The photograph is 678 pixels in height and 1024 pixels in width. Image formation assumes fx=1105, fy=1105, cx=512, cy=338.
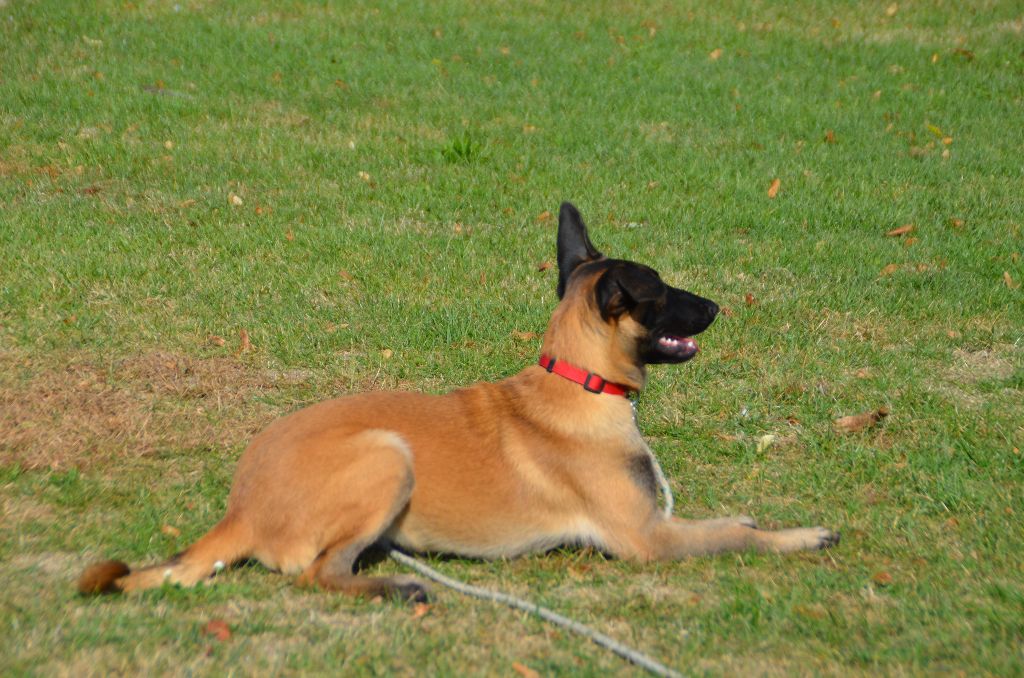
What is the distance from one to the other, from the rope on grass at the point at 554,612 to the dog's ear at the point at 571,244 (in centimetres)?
106

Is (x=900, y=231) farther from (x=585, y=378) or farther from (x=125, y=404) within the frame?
(x=125, y=404)

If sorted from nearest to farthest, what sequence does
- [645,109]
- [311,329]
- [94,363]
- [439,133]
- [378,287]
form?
[94,363]
[311,329]
[378,287]
[439,133]
[645,109]

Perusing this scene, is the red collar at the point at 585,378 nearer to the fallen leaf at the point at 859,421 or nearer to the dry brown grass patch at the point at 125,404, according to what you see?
the fallen leaf at the point at 859,421

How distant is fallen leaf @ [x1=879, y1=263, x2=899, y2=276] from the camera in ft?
28.6

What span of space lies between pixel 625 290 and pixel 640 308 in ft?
0.53

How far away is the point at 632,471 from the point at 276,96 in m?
9.35

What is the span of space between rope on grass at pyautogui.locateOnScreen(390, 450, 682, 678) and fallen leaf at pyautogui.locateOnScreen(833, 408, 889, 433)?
1576 millimetres

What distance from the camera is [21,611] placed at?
4305 mm

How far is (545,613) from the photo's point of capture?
448 centimetres

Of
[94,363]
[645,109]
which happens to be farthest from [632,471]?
[645,109]

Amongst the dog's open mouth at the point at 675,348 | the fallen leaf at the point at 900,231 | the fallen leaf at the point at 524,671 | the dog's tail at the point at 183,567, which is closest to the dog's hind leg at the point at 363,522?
the dog's tail at the point at 183,567

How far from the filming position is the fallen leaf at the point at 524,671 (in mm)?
4051

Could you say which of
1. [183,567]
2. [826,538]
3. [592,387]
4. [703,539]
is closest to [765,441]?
[826,538]

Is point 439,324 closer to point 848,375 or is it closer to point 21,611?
point 848,375
